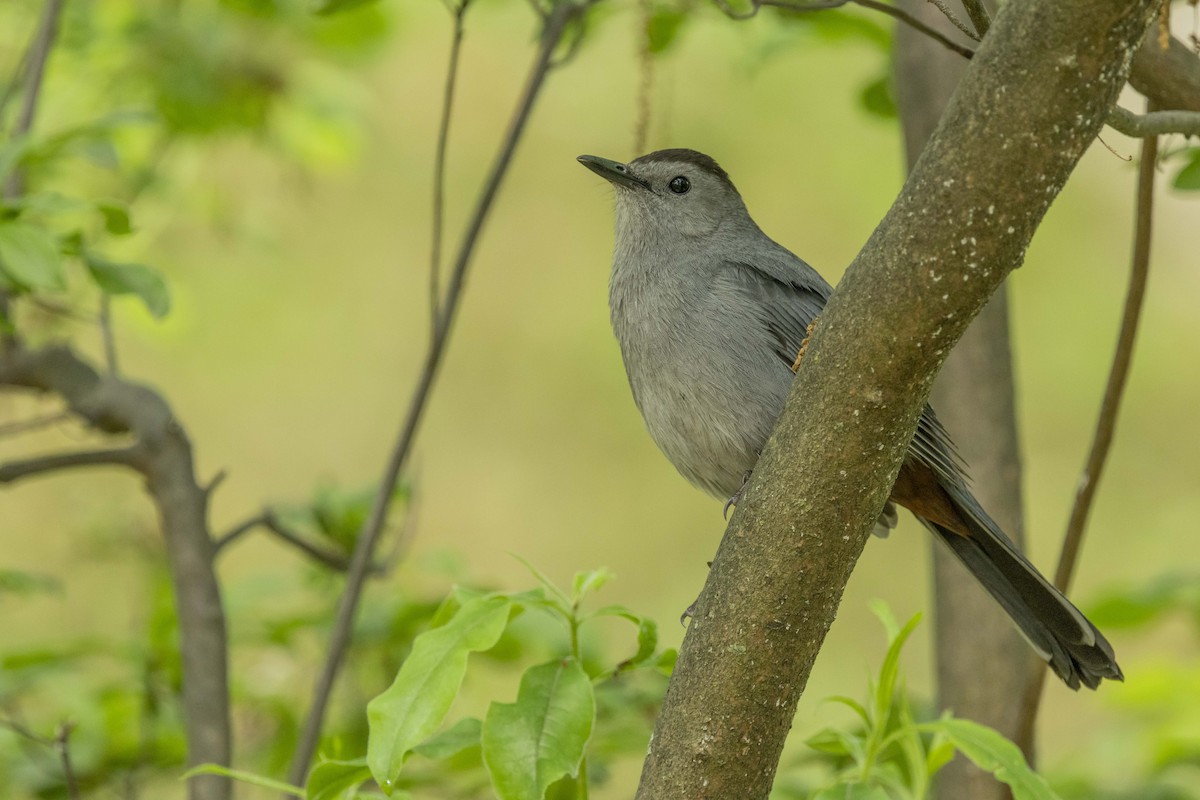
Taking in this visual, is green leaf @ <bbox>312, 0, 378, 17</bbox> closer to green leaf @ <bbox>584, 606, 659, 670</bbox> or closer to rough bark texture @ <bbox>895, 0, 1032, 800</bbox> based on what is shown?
rough bark texture @ <bbox>895, 0, 1032, 800</bbox>

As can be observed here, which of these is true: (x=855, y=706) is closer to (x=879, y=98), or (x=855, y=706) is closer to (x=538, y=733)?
(x=538, y=733)

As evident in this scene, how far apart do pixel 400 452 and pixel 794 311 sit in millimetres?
887

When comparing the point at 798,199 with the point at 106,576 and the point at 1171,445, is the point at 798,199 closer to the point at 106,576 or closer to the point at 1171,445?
the point at 1171,445

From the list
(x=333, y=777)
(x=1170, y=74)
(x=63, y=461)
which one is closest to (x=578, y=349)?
(x=63, y=461)

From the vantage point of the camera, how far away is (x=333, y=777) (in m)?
1.70

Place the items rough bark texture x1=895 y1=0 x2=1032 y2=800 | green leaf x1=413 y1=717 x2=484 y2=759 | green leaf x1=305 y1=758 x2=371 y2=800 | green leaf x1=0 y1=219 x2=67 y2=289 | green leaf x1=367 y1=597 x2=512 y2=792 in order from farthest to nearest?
rough bark texture x1=895 y1=0 x2=1032 y2=800 → green leaf x1=0 y1=219 x2=67 y2=289 → green leaf x1=413 y1=717 x2=484 y2=759 → green leaf x1=305 y1=758 x2=371 y2=800 → green leaf x1=367 y1=597 x2=512 y2=792

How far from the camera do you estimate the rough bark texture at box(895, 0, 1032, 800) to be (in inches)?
110

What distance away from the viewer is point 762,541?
158 centimetres

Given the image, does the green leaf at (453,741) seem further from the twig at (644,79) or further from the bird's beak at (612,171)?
the bird's beak at (612,171)

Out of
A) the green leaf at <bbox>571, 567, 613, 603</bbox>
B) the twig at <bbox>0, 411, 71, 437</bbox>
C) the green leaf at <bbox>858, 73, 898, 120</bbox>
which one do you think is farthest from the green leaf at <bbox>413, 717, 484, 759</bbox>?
the green leaf at <bbox>858, 73, 898, 120</bbox>

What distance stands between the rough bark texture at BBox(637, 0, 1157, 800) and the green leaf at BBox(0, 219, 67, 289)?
1.14 m

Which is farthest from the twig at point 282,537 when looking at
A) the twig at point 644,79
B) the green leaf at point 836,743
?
the green leaf at point 836,743

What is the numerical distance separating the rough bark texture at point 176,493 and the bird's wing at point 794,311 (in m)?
1.23

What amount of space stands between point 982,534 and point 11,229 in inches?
74.2
